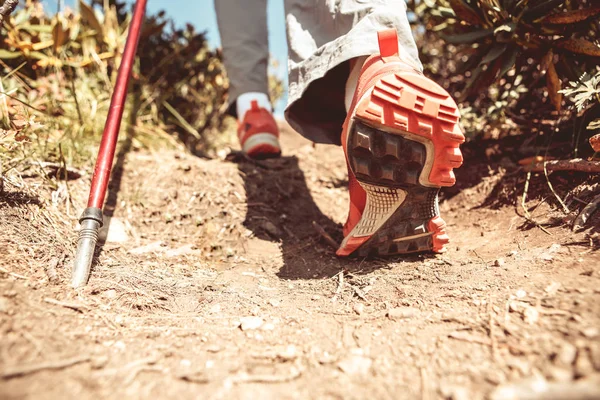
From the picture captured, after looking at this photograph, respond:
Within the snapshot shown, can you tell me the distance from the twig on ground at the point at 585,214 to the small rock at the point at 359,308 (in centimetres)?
65

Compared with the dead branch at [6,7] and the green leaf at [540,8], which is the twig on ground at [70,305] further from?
the green leaf at [540,8]

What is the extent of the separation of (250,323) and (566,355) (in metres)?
0.63

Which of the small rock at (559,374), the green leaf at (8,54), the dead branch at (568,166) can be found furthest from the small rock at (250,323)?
the green leaf at (8,54)

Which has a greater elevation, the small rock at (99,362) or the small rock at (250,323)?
the small rock at (250,323)

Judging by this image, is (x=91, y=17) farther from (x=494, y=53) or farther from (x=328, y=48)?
(x=494, y=53)

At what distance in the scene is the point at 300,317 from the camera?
0.97 meters

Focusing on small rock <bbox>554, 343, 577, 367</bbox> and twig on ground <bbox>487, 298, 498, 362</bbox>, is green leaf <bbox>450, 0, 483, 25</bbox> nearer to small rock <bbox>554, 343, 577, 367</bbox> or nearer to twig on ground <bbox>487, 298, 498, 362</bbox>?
twig on ground <bbox>487, 298, 498, 362</bbox>

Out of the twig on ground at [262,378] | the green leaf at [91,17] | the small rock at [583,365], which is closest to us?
the small rock at [583,365]

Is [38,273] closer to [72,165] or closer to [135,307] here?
[135,307]

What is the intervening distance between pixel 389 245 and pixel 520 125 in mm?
1007

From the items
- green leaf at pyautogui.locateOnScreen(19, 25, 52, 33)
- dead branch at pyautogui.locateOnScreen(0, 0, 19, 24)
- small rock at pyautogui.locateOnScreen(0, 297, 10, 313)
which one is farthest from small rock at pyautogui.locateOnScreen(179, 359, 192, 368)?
green leaf at pyautogui.locateOnScreen(19, 25, 52, 33)

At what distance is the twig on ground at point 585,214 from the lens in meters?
1.12

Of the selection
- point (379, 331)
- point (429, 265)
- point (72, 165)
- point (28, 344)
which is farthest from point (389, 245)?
point (72, 165)

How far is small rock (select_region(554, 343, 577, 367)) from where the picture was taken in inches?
25.1
